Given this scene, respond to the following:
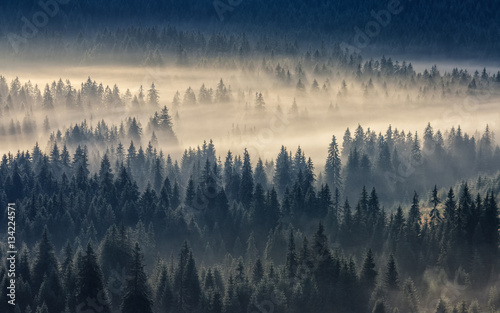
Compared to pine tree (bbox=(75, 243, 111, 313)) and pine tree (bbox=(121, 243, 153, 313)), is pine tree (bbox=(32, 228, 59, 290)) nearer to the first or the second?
pine tree (bbox=(75, 243, 111, 313))

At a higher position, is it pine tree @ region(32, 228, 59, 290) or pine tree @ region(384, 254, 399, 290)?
pine tree @ region(32, 228, 59, 290)

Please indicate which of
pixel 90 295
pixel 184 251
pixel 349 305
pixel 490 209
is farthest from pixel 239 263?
pixel 490 209

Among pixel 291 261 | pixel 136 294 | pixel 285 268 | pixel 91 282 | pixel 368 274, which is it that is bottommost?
pixel 368 274

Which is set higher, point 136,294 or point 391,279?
point 136,294

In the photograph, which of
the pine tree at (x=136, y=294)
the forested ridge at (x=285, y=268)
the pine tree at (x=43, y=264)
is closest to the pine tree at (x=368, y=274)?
the forested ridge at (x=285, y=268)

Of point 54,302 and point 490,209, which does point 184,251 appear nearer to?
point 54,302

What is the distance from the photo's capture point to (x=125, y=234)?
7096 inches

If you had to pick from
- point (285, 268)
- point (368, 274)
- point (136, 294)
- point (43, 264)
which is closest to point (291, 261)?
point (285, 268)

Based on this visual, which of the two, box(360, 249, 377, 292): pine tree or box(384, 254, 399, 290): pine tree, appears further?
box(360, 249, 377, 292): pine tree

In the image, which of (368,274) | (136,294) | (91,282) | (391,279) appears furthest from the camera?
(368,274)

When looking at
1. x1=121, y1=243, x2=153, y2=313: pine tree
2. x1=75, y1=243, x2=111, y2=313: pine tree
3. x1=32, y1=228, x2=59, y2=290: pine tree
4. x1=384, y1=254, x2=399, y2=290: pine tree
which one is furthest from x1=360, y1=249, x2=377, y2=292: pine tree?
x1=32, y1=228, x2=59, y2=290: pine tree

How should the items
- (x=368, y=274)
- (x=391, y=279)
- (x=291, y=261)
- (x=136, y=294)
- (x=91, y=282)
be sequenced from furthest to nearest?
(x=291, y=261) → (x=368, y=274) → (x=391, y=279) → (x=91, y=282) → (x=136, y=294)

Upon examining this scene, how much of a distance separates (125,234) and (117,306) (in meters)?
25.5

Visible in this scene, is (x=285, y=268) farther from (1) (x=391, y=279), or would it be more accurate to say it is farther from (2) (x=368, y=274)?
(1) (x=391, y=279)
